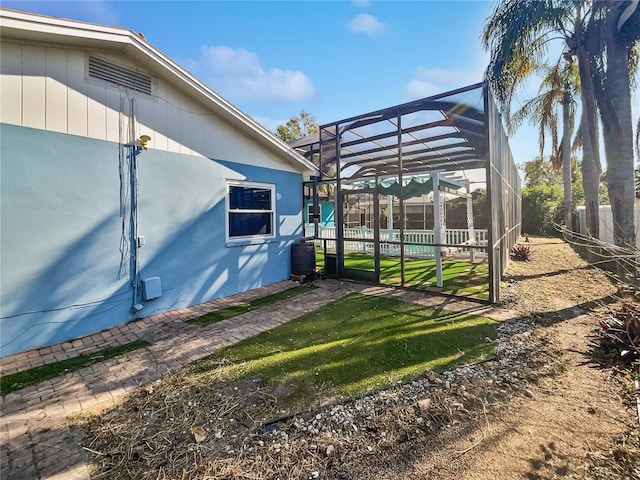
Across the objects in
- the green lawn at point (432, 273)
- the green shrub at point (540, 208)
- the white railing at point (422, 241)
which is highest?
the green shrub at point (540, 208)

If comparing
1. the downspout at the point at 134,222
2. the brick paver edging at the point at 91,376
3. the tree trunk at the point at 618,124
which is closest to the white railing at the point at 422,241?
the tree trunk at the point at 618,124

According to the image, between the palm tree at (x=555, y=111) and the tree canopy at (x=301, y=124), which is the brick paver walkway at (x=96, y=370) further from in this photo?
the tree canopy at (x=301, y=124)

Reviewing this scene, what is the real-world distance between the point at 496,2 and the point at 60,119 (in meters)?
9.93

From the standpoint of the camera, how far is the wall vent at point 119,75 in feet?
15.5

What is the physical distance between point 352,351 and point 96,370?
317cm

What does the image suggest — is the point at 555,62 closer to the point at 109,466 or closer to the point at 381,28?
the point at 381,28

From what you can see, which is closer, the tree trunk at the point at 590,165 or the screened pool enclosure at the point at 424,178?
the screened pool enclosure at the point at 424,178

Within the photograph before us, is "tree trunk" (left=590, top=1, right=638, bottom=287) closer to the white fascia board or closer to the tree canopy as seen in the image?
the white fascia board

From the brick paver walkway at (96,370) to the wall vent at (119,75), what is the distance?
4.11 m

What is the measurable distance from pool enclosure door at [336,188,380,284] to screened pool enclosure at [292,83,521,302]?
3 centimetres

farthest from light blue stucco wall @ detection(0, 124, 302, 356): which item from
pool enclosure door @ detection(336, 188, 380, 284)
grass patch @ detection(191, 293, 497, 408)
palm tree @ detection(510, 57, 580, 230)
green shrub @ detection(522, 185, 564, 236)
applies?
green shrub @ detection(522, 185, 564, 236)

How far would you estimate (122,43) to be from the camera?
4.72 m

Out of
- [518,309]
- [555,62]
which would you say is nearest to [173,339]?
[518,309]

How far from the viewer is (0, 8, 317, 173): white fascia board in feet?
12.5
